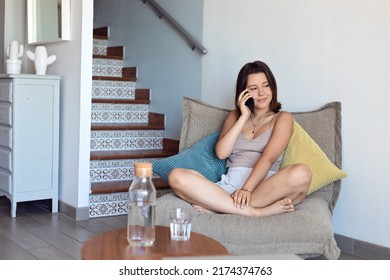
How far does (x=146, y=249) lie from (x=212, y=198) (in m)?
0.91

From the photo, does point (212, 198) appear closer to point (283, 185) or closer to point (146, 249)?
point (283, 185)

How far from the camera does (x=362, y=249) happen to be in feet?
10.3

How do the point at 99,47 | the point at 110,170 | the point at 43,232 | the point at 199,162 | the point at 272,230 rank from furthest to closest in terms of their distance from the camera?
the point at 99,47 → the point at 110,170 → the point at 43,232 → the point at 199,162 → the point at 272,230

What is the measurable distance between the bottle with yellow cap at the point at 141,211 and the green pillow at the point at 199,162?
125 centimetres

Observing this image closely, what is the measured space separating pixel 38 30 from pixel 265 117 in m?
2.38

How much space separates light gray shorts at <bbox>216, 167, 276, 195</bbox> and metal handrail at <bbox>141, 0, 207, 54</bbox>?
1592 mm

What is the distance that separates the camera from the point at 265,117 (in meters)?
3.08

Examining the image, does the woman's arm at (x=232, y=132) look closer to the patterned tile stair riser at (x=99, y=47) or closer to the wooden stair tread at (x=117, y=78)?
the wooden stair tread at (x=117, y=78)

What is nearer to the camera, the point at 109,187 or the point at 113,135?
the point at 109,187

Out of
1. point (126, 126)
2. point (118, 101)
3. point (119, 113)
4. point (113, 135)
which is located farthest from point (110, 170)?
point (118, 101)

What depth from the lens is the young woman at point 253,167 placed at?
103 inches

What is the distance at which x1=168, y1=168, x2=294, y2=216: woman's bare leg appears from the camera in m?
2.61

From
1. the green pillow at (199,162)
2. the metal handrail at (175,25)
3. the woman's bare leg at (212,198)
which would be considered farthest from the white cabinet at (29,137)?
the woman's bare leg at (212,198)
